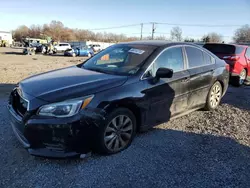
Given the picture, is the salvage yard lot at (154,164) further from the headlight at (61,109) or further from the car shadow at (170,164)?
the headlight at (61,109)

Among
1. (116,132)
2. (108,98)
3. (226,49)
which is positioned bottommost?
(116,132)

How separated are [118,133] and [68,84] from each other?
987 millimetres

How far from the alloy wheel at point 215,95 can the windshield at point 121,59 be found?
2.08 meters

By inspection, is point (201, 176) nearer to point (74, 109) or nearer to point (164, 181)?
point (164, 181)

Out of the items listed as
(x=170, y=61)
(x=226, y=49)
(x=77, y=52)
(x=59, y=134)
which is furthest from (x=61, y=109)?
(x=77, y=52)

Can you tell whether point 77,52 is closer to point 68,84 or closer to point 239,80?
point 239,80

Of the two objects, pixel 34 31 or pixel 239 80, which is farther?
pixel 34 31

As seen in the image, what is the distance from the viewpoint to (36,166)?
10.2ft

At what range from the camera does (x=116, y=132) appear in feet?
11.3

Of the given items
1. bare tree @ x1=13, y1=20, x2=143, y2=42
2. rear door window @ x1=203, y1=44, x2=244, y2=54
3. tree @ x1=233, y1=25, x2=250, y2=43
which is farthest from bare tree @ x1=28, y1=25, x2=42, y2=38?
rear door window @ x1=203, y1=44, x2=244, y2=54

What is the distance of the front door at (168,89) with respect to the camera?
152 inches

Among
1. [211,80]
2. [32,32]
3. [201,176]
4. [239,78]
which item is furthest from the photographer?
[32,32]

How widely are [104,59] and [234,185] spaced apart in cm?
296

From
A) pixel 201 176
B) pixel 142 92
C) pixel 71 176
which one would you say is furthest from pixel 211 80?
pixel 71 176
